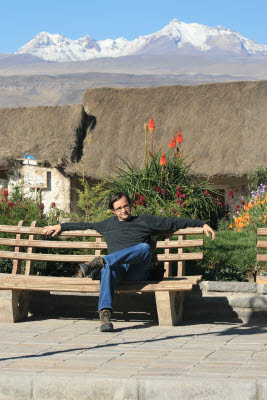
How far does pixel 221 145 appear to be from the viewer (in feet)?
44.5

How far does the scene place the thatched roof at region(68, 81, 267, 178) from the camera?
13.4 metres

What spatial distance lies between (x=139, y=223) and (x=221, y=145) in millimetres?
7254

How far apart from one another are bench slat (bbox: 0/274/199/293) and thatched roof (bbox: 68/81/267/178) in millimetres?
6803

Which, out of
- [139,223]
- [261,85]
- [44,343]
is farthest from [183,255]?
[261,85]

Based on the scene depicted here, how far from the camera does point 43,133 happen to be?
14.5 metres

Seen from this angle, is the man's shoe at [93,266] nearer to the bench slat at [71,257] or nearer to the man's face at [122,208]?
the bench slat at [71,257]

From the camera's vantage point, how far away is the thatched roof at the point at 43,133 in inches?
549

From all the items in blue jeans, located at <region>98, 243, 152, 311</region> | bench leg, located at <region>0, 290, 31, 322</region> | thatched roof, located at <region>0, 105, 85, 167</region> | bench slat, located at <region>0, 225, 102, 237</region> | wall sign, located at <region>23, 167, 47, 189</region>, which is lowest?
bench leg, located at <region>0, 290, 31, 322</region>

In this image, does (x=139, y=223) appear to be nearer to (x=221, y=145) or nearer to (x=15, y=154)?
(x=221, y=145)

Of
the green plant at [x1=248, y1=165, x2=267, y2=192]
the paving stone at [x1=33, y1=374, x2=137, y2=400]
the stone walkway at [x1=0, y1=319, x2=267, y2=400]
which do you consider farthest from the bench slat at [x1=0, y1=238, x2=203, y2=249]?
the green plant at [x1=248, y1=165, x2=267, y2=192]

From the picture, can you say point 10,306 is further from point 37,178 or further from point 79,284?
point 37,178

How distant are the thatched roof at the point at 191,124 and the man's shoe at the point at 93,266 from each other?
7.10 metres

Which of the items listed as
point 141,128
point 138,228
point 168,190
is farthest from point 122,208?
point 141,128

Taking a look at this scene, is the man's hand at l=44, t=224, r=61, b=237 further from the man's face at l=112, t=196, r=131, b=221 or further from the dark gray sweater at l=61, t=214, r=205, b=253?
the man's face at l=112, t=196, r=131, b=221
